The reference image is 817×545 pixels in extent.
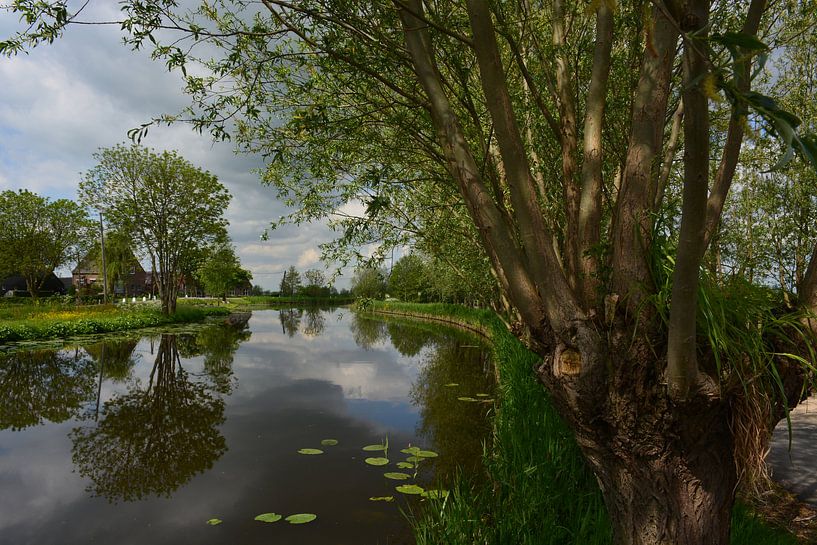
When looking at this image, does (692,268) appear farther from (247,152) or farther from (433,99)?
(247,152)

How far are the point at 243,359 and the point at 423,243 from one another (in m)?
10.6

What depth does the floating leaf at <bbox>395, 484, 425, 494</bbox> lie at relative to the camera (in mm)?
5797

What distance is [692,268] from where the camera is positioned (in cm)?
162

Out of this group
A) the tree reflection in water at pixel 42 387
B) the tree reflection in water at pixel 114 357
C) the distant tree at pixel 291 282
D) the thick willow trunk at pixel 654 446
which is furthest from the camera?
the distant tree at pixel 291 282

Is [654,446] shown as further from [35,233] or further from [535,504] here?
[35,233]

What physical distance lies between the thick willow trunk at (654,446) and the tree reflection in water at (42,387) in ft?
35.5

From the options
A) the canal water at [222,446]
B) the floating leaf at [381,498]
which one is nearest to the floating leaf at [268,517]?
the canal water at [222,446]

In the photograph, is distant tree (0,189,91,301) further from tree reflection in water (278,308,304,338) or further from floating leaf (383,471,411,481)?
floating leaf (383,471,411,481)

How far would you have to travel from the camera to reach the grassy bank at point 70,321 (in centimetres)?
1888

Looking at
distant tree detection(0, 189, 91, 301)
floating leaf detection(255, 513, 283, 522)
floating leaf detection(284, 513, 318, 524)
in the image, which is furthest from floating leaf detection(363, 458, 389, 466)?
distant tree detection(0, 189, 91, 301)

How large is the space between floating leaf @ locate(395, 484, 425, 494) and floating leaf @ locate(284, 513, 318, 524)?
1.16m

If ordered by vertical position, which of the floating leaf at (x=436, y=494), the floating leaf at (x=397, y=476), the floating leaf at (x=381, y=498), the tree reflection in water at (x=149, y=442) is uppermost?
the floating leaf at (x=436, y=494)

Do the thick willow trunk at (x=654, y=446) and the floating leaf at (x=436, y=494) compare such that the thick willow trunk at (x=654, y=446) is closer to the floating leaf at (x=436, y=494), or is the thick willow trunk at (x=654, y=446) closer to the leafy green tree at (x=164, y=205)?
the floating leaf at (x=436, y=494)

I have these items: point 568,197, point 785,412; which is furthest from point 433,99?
point 785,412
